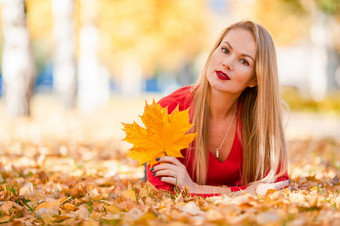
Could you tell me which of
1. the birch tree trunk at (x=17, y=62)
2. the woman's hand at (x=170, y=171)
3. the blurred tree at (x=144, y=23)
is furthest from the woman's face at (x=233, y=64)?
the blurred tree at (x=144, y=23)

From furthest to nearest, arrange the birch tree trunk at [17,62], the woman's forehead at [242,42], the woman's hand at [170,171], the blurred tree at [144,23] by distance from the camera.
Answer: the blurred tree at [144,23] → the birch tree trunk at [17,62] → the woman's forehead at [242,42] → the woman's hand at [170,171]

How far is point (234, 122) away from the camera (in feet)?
11.2

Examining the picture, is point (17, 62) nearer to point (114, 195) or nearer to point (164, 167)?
point (114, 195)

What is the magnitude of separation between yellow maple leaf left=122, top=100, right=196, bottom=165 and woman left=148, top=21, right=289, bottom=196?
0.09m

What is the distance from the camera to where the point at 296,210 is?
7.06 feet

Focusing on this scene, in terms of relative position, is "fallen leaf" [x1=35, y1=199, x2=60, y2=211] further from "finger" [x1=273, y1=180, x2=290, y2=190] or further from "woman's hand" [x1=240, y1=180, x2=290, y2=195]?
"finger" [x1=273, y1=180, x2=290, y2=190]

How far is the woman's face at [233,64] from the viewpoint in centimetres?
305

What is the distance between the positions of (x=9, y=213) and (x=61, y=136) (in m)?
3.98

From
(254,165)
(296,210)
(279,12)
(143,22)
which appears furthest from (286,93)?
(296,210)

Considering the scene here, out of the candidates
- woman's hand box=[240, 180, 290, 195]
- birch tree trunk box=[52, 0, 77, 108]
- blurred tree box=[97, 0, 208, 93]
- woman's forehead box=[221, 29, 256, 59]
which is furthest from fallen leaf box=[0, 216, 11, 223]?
blurred tree box=[97, 0, 208, 93]

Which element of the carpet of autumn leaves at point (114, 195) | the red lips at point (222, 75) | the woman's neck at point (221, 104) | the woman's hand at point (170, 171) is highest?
the red lips at point (222, 75)

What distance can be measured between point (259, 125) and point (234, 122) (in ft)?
0.85

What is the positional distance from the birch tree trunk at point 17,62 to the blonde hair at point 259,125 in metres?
5.77

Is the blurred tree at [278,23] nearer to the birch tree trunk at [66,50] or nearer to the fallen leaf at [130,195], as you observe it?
the birch tree trunk at [66,50]
